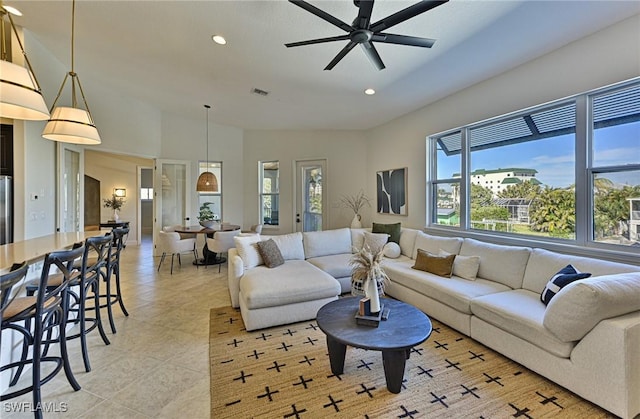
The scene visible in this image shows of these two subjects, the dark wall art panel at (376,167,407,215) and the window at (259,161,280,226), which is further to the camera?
the window at (259,161,280,226)

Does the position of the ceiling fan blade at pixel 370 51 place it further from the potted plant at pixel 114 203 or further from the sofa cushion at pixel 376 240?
the potted plant at pixel 114 203

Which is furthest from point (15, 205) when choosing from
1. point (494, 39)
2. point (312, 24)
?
point (494, 39)

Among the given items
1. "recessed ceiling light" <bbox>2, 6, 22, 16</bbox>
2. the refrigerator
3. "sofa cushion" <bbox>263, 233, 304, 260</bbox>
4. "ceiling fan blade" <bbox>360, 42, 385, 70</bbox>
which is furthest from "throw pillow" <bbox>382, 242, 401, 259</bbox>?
"recessed ceiling light" <bbox>2, 6, 22, 16</bbox>

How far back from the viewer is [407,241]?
15.2ft

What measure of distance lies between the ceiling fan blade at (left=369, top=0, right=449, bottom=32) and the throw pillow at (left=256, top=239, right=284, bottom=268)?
9.00 ft

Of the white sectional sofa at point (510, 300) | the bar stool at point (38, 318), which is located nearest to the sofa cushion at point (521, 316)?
the white sectional sofa at point (510, 300)

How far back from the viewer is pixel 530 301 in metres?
2.58

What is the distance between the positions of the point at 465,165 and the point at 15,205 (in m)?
6.01

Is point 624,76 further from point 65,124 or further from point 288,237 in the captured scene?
point 65,124

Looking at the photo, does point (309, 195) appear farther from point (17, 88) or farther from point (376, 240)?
point (17, 88)

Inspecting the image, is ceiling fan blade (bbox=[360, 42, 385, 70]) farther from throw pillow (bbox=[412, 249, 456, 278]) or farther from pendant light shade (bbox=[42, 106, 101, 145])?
pendant light shade (bbox=[42, 106, 101, 145])

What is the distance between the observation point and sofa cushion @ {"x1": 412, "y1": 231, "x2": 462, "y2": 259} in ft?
12.6

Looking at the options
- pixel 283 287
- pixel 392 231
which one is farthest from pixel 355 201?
pixel 283 287

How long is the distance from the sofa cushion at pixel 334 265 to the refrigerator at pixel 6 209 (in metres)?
3.74
